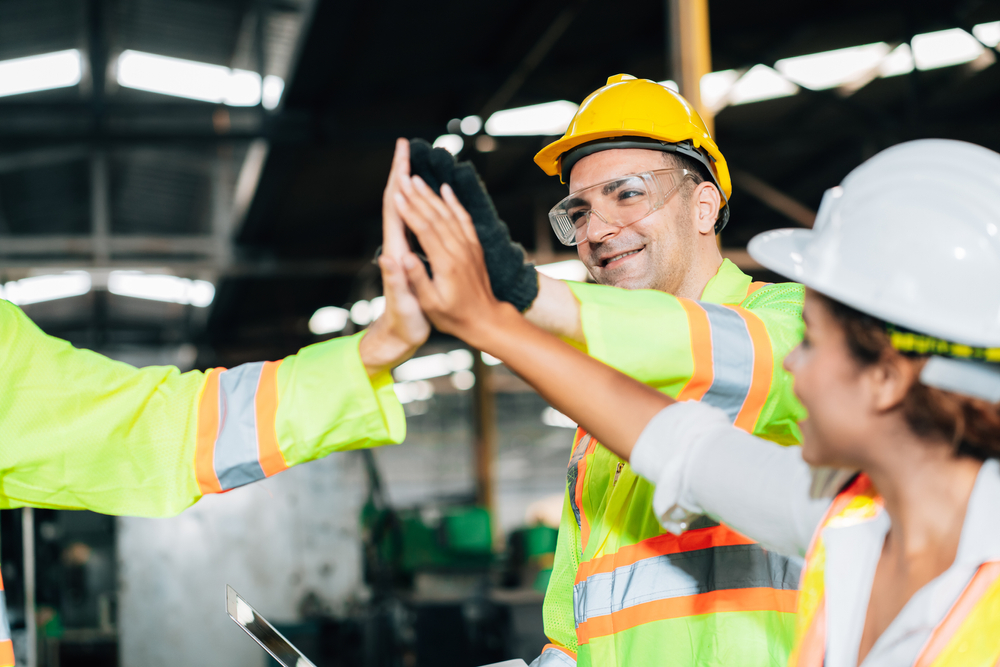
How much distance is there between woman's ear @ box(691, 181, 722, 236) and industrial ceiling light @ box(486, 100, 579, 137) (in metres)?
6.86

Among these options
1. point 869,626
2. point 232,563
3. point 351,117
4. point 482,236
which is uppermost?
point 351,117

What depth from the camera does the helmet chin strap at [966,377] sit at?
948mm

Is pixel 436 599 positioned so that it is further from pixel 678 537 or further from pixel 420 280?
pixel 420 280

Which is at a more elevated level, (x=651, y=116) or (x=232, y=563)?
(x=651, y=116)

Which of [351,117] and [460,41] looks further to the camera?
[351,117]

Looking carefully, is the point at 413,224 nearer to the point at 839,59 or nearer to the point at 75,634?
the point at 75,634

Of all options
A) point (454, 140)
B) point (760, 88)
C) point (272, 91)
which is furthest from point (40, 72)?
point (760, 88)

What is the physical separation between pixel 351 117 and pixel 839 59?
5084mm

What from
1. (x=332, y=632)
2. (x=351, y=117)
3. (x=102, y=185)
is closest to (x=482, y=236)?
(x=332, y=632)

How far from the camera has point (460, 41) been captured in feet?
24.3

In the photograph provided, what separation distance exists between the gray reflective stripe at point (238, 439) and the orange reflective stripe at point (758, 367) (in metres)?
0.78

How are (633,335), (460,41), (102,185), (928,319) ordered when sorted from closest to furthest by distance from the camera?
1. (928,319)
2. (633,335)
3. (460,41)
4. (102,185)

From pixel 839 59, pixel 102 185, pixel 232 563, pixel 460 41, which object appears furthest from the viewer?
pixel 102 185

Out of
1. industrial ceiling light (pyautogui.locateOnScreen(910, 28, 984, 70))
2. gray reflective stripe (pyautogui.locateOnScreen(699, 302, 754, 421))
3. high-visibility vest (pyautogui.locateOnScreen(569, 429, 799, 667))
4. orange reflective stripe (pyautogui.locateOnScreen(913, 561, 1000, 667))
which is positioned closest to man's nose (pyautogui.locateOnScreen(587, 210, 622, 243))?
high-visibility vest (pyautogui.locateOnScreen(569, 429, 799, 667))
